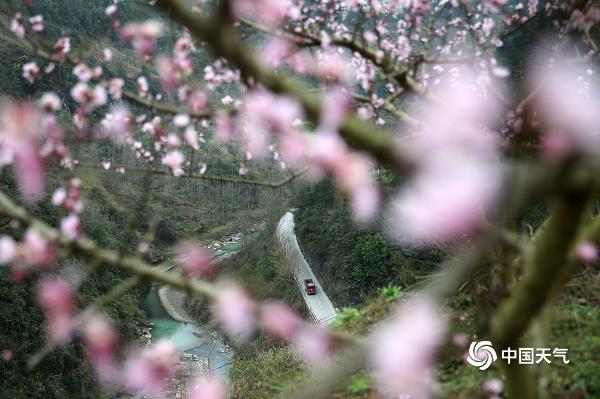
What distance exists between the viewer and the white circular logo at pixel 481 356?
2.88 meters

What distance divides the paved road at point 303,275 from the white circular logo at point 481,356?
579 inches

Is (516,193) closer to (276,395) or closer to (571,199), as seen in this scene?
(571,199)

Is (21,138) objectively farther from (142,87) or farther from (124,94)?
(142,87)

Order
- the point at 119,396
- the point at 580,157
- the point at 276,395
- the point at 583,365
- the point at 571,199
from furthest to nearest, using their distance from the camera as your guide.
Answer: the point at 119,396 → the point at 276,395 → the point at 583,365 → the point at 571,199 → the point at 580,157

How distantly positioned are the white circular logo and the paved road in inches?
579

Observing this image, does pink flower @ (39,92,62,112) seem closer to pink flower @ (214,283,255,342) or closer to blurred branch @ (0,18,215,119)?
blurred branch @ (0,18,215,119)

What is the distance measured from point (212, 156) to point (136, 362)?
134ft

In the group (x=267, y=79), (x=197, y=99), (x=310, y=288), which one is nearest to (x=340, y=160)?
(x=267, y=79)

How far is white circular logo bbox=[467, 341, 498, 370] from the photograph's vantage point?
288cm

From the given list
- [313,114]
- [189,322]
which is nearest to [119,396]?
[189,322]

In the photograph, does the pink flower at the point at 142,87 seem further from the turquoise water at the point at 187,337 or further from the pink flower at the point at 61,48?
the turquoise water at the point at 187,337

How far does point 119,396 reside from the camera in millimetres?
20422

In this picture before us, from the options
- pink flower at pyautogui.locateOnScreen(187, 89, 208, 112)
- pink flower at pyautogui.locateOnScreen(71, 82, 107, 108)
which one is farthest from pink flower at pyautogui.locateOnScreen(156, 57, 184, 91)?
pink flower at pyautogui.locateOnScreen(71, 82, 107, 108)

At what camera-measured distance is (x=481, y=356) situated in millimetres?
2977
